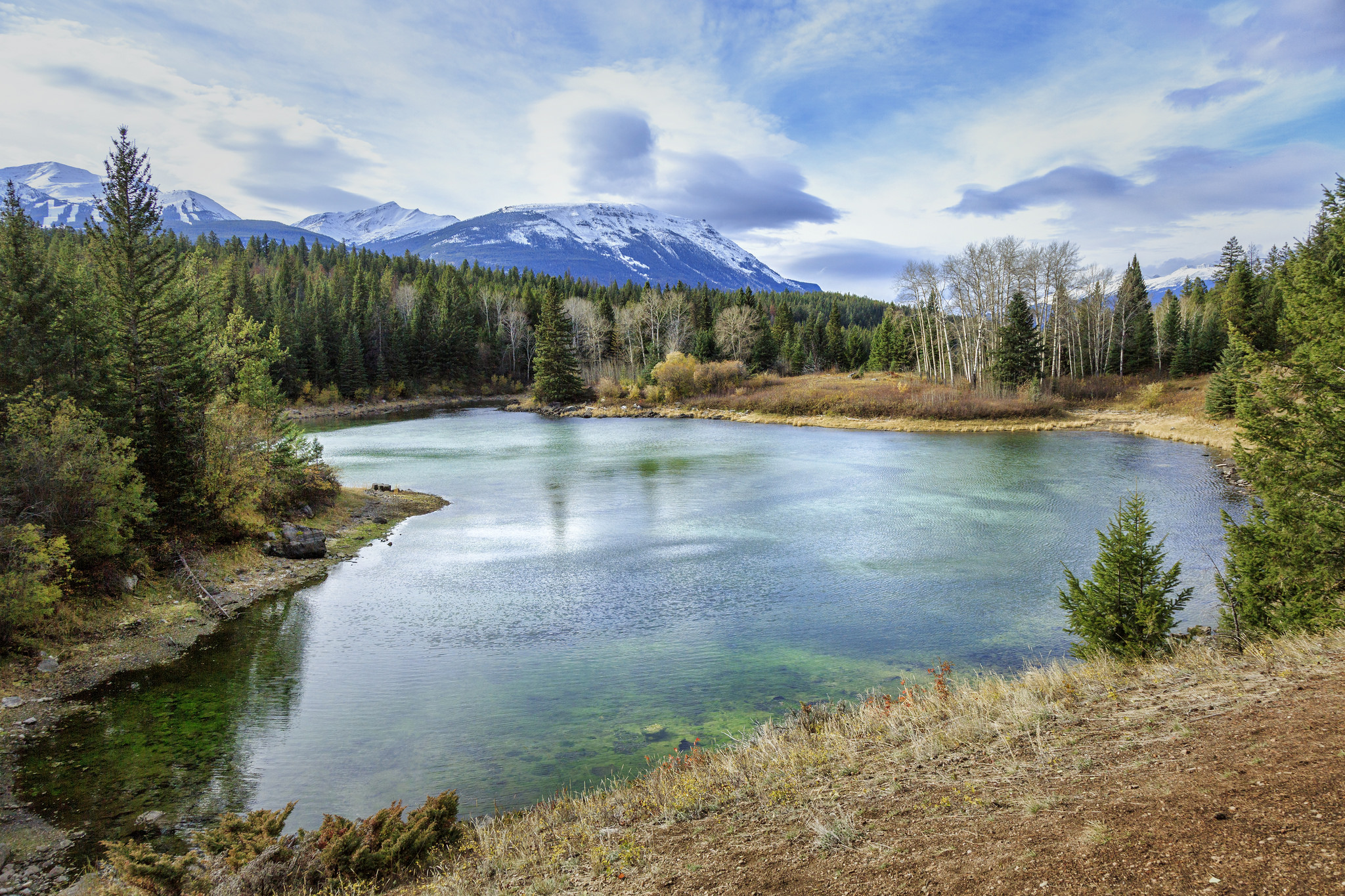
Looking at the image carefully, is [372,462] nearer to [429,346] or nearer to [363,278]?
[429,346]

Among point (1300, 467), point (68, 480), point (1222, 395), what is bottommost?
point (68, 480)

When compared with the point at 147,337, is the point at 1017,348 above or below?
above

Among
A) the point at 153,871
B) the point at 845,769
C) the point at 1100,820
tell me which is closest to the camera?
the point at 1100,820

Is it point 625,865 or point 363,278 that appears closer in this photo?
point 625,865

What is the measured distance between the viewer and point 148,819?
28.9 ft

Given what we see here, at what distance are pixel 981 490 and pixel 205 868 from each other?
30.1 metres

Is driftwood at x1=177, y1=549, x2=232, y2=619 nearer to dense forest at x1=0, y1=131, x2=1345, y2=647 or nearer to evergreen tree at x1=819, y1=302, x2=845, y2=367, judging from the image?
dense forest at x1=0, y1=131, x2=1345, y2=647

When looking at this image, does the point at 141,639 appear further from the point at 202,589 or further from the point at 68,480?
the point at 68,480

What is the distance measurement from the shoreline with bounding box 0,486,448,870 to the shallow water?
356 millimetres

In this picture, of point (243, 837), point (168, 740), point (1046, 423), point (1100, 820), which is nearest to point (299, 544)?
point (168, 740)

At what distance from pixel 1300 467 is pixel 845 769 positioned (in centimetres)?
855

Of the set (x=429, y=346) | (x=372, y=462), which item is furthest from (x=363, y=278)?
(x=372, y=462)

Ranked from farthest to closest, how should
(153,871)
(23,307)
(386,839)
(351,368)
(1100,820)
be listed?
(351,368) < (23,307) < (386,839) < (153,871) < (1100,820)

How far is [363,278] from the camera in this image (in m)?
103
